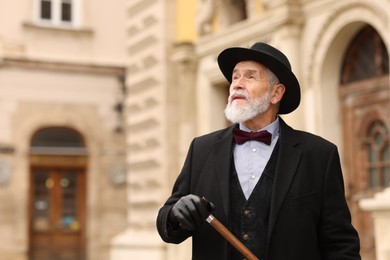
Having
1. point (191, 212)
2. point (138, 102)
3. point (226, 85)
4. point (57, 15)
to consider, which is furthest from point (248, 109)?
point (57, 15)

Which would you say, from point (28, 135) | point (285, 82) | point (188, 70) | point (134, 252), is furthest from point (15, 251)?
point (285, 82)

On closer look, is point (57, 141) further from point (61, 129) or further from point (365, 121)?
point (365, 121)

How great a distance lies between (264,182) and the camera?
336cm

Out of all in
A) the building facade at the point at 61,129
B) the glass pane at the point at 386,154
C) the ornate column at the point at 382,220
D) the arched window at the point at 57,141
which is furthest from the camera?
the arched window at the point at 57,141

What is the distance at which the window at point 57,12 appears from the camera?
18844mm

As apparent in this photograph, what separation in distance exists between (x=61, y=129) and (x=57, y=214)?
2.10 metres

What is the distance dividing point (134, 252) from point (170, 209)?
962 centimetres

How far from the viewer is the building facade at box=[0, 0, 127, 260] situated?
18.0m

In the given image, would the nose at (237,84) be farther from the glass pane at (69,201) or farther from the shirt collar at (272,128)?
the glass pane at (69,201)

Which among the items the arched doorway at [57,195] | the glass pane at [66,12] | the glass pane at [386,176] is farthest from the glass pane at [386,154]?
the glass pane at [66,12]

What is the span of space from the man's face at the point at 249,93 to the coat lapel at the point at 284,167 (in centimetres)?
17

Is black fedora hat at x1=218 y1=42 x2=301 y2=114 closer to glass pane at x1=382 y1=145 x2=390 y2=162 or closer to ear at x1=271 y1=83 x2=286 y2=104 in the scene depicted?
ear at x1=271 y1=83 x2=286 y2=104

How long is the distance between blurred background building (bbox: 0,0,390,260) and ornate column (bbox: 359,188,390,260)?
0.05 metres

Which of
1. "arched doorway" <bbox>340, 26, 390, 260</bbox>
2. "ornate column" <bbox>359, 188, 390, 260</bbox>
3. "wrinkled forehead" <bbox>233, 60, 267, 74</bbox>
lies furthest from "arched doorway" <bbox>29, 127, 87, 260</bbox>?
"wrinkled forehead" <bbox>233, 60, 267, 74</bbox>
